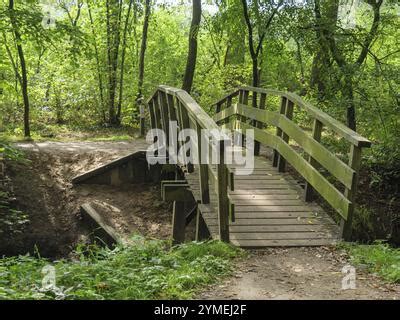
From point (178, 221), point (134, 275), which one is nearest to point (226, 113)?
point (178, 221)

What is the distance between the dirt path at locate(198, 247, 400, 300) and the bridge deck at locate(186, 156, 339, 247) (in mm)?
293

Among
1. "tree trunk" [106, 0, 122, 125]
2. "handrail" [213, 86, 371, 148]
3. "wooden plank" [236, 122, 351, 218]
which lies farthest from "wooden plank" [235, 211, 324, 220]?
"tree trunk" [106, 0, 122, 125]

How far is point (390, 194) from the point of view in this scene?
8977 mm

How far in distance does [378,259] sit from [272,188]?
2.89 metres

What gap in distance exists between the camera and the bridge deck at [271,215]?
19.1 ft

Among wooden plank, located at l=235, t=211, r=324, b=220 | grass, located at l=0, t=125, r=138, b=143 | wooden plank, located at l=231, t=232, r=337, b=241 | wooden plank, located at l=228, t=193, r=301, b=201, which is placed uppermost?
grass, located at l=0, t=125, r=138, b=143

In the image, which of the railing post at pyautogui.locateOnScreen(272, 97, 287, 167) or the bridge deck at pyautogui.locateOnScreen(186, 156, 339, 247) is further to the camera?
the railing post at pyautogui.locateOnScreen(272, 97, 287, 167)

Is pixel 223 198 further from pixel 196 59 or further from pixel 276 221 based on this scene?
pixel 196 59

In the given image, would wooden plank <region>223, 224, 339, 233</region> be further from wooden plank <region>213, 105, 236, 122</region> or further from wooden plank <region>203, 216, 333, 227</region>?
wooden plank <region>213, 105, 236, 122</region>

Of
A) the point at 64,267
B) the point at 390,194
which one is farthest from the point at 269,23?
the point at 64,267

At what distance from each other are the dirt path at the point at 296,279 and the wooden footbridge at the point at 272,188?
1.13 feet

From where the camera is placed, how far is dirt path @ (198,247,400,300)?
4129 mm

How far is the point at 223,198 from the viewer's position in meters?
5.49

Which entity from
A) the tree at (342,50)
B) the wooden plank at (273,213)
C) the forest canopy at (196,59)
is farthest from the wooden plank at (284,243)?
the tree at (342,50)
